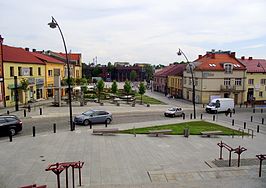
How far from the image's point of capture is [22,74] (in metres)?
38.9

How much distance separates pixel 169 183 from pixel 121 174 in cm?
222

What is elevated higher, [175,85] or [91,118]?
[175,85]

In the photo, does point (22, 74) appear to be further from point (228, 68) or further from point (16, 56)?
point (228, 68)

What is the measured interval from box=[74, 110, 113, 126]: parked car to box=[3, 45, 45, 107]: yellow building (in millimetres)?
15107

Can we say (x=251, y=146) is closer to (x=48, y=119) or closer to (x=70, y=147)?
(x=70, y=147)

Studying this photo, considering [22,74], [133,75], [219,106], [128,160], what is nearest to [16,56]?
[22,74]

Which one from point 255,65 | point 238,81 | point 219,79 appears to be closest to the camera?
point 219,79

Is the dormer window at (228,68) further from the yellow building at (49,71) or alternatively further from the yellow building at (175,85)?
the yellow building at (49,71)

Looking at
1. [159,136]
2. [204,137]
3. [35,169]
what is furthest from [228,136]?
[35,169]

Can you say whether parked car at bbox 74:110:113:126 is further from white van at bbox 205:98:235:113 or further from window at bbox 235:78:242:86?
window at bbox 235:78:242:86

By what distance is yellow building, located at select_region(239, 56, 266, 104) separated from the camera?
51.4 m

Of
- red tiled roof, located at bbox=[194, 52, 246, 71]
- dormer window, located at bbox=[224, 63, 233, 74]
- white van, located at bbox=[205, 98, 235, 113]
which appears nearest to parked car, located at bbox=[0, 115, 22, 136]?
white van, located at bbox=[205, 98, 235, 113]

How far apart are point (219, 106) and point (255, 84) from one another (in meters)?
17.5

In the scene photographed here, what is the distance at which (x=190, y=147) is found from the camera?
658 inches
